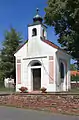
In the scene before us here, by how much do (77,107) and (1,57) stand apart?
112 feet

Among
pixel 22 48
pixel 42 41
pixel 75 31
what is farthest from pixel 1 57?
pixel 75 31

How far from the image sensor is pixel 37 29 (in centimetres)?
3656

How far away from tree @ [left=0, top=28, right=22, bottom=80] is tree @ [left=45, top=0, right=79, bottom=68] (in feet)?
44.3

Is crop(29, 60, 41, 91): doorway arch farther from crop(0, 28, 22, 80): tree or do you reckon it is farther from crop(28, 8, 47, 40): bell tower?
crop(0, 28, 22, 80): tree

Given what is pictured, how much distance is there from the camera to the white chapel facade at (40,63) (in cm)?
3431

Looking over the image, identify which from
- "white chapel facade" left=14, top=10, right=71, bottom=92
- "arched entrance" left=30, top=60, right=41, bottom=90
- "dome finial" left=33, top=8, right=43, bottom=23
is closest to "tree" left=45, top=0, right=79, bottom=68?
"white chapel facade" left=14, top=10, right=71, bottom=92

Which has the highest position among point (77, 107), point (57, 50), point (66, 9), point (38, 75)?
point (66, 9)

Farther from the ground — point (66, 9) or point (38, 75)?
point (66, 9)

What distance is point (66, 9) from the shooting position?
27.7 m

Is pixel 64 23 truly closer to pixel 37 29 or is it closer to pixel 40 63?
pixel 37 29

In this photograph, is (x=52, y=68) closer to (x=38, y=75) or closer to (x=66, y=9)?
(x=38, y=75)

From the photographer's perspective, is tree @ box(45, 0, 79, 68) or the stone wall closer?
the stone wall

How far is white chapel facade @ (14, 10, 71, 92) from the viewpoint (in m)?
34.3

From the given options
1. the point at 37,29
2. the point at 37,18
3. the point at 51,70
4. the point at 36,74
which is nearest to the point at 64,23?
the point at 37,29
